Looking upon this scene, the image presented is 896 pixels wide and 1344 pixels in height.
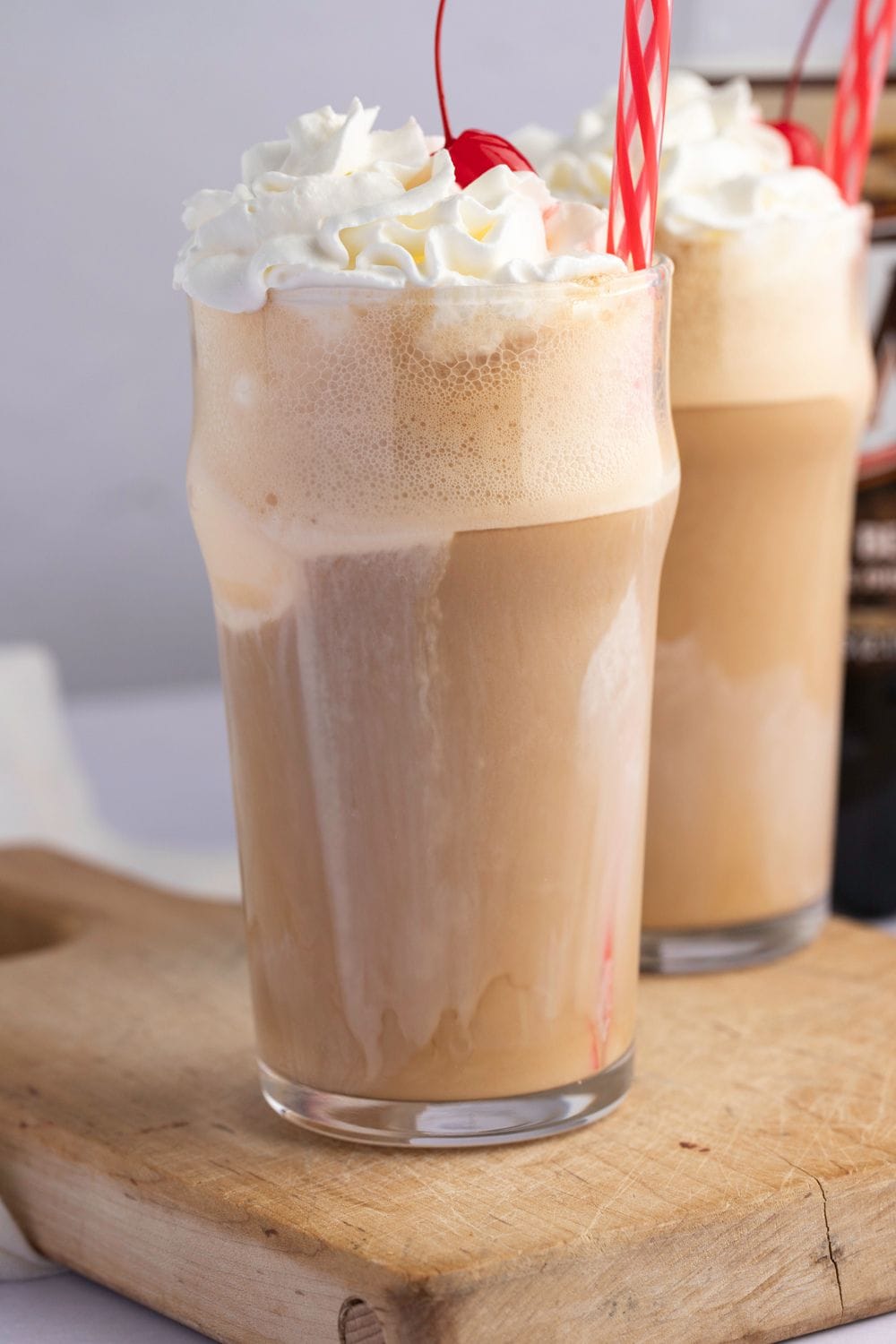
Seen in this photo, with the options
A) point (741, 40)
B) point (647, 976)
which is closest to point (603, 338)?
point (647, 976)

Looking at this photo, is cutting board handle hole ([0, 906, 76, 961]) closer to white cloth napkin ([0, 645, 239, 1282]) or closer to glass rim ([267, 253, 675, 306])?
white cloth napkin ([0, 645, 239, 1282])

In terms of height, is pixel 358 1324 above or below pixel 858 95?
below

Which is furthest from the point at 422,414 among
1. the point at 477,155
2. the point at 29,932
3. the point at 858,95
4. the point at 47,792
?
the point at 47,792

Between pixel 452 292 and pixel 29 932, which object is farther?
pixel 29 932

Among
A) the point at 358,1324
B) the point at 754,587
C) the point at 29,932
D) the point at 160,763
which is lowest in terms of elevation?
the point at 160,763

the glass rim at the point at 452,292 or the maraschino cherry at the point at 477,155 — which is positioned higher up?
the maraschino cherry at the point at 477,155

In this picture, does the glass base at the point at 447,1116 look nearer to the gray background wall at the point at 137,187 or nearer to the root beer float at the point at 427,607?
the root beer float at the point at 427,607

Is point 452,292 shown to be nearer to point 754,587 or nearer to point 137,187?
point 754,587

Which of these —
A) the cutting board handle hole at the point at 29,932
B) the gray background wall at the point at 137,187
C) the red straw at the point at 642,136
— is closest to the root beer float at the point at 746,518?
the red straw at the point at 642,136
